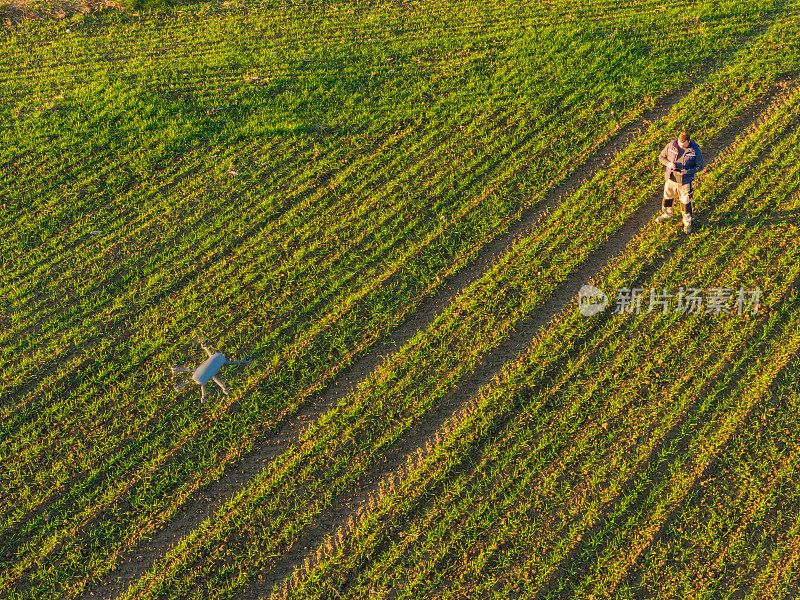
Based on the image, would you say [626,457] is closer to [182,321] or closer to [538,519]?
[538,519]

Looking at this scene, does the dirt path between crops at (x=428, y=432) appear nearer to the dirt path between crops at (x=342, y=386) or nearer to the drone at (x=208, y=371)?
the dirt path between crops at (x=342, y=386)

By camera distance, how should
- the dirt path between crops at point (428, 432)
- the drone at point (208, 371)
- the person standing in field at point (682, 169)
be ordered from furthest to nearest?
the person standing in field at point (682, 169) → the drone at point (208, 371) → the dirt path between crops at point (428, 432)

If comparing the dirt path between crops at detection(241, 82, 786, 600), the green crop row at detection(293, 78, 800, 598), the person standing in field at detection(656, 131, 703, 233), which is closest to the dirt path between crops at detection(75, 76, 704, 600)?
the dirt path between crops at detection(241, 82, 786, 600)

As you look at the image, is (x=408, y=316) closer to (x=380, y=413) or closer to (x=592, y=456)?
(x=380, y=413)

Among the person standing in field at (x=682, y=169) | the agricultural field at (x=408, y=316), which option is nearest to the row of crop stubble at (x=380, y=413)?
the agricultural field at (x=408, y=316)

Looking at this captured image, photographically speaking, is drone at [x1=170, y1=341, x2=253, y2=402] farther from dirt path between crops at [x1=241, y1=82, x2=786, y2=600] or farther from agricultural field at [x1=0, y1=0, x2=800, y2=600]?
dirt path between crops at [x1=241, y1=82, x2=786, y2=600]

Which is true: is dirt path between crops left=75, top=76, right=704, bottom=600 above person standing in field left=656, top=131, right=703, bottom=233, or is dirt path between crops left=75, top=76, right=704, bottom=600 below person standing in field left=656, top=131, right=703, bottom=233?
below

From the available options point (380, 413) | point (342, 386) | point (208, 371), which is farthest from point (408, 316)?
point (208, 371)
